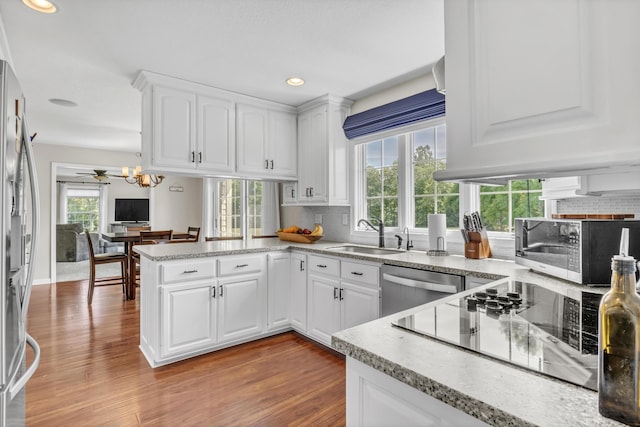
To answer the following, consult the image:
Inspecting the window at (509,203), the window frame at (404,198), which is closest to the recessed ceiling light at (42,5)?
the window frame at (404,198)

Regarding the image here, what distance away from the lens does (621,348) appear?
533mm

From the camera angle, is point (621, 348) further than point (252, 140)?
No

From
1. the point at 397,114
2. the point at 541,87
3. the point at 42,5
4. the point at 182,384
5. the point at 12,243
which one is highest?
the point at 42,5

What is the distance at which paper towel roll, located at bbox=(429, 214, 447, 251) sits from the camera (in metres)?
2.56

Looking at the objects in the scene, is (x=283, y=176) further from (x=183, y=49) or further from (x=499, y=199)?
(x=499, y=199)

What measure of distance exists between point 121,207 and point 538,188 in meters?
10.7

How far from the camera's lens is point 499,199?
2.56m

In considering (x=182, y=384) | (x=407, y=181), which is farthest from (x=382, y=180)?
(x=182, y=384)

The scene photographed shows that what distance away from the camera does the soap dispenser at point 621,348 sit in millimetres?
521

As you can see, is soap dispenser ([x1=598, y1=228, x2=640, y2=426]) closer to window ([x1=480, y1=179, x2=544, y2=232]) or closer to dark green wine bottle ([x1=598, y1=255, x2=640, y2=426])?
dark green wine bottle ([x1=598, y1=255, x2=640, y2=426])

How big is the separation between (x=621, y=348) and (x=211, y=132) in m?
3.21

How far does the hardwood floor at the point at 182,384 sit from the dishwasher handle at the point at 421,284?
0.79 m

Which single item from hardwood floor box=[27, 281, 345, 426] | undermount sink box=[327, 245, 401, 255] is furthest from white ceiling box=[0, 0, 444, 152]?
hardwood floor box=[27, 281, 345, 426]

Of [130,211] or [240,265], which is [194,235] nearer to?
[240,265]
